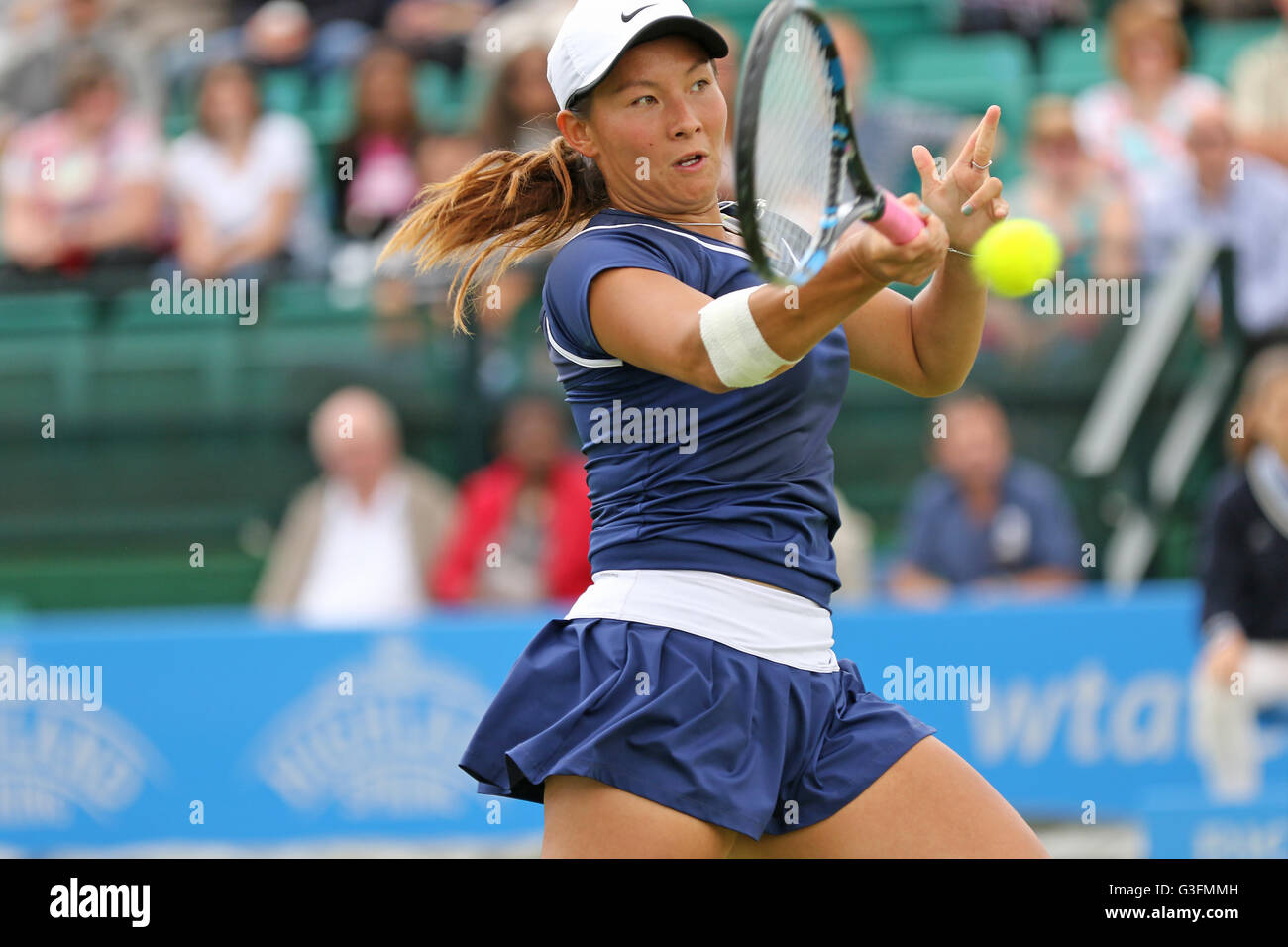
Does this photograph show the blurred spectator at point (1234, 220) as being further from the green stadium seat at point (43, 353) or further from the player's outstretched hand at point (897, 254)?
the player's outstretched hand at point (897, 254)

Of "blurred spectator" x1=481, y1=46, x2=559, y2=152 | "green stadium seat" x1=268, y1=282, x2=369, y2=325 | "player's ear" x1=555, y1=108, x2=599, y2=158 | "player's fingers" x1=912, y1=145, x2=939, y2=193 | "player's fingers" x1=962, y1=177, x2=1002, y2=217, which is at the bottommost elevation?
"player's fingers" x1=962, y1=177, x2=1002, y2=217

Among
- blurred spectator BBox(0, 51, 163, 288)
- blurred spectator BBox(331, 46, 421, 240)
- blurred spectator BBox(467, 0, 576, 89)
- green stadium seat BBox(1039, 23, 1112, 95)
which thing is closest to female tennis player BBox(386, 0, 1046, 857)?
blurred spectator BBox(467, 0, 576, 89)

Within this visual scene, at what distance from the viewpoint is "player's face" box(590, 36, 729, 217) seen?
271 cm

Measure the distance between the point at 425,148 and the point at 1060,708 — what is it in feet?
10.8

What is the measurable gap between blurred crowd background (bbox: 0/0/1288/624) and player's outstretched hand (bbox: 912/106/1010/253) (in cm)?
251

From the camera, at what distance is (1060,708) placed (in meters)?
5.89

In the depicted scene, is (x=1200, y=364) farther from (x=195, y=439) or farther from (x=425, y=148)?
(x=195, y=439)

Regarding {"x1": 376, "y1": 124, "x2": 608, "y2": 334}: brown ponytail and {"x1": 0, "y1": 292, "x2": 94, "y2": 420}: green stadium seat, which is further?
{"x1": 0, "y1": 292, "x2": 94, "y2": 420}: green stadium seat

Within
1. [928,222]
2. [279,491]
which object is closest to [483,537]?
[279,491]

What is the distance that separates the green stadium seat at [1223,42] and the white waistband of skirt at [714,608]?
546 cm

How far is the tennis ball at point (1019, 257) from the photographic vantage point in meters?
2.56

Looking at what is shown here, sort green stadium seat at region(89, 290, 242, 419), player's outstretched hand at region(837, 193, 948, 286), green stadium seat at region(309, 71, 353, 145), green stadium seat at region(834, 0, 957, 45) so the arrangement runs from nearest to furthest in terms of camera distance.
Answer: player's outstretched hand at region(837, 193, 948, 286) → green stadium seat at region(89, 290, 242, 419) → green stadium seat at region(309, 71, 353, 145) → green stadium seat at region(834, 0, 957, 45)

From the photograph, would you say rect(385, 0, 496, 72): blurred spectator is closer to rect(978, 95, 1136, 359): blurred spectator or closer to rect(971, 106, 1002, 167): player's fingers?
rect(978, 95, 1136, 359): blurred spectator

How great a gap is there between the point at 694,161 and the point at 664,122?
0.08 meters
